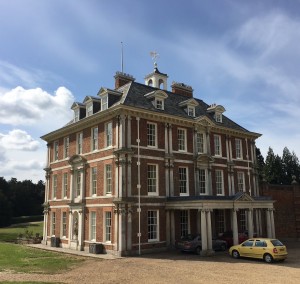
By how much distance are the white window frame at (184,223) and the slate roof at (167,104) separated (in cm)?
872

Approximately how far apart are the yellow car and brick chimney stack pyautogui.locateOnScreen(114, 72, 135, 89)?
63.2 ft

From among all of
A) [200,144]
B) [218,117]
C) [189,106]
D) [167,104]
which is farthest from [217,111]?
[167,104]

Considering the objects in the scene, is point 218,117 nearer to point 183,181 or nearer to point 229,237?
point 183,181

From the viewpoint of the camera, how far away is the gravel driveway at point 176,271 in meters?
17.0

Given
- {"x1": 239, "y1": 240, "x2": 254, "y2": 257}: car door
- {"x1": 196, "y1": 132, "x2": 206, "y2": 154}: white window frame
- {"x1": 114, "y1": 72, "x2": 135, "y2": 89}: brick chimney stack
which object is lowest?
{"x1": 239, "y1": 240, "x2": 254, "y2": 257}: car door

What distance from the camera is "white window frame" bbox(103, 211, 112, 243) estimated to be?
27.8 metres

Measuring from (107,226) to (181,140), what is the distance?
10284mm

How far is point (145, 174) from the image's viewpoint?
94.0 feet

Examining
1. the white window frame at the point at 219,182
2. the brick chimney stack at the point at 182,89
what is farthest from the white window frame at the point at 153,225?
the brick chimney stack at the point at 182,89

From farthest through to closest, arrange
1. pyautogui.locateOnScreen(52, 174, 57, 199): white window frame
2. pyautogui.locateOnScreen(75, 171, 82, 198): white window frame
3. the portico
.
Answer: pyautogui.locateOnScreen(52, 174, 57, 199): white window frame < pyautogui.locateOnScreen(75, 171, 82, 198): white window frame < the portico

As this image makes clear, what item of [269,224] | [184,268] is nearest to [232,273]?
[184,268]

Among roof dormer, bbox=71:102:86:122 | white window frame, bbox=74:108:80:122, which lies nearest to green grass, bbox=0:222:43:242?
white window frame, bbox=74:108:80:122

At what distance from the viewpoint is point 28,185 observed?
10056 centimetres

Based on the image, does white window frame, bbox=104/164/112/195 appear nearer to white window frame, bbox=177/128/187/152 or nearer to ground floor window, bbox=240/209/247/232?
white window frame, bbox=177/128/187/152
